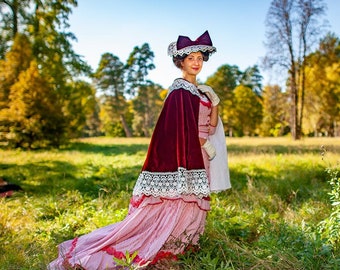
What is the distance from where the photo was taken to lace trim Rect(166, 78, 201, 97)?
3260 millimetres

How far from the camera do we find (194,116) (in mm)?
3201

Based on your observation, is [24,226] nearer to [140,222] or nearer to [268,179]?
[140,222]

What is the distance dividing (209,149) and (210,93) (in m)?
0.53

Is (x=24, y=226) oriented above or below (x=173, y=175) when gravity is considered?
below

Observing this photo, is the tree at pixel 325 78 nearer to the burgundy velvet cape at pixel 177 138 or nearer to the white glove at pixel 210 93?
the white glove at pixel 210 93

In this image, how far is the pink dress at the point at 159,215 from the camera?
3105mm

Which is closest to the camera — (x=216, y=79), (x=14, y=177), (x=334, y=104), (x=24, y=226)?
(x=24, y=226)

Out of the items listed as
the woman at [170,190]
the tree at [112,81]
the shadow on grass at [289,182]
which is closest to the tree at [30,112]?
the shadow on grass at [289,182]

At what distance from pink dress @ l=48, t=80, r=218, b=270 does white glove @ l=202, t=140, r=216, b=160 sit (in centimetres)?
11

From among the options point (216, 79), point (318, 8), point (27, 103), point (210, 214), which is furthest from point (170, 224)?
point (216, 79)

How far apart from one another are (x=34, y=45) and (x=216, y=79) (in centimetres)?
2466

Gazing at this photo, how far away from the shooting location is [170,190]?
3.08 m

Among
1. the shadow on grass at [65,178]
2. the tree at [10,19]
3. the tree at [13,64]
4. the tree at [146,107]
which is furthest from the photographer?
the tree at [146,107]

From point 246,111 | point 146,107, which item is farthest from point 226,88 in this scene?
point 146,107
